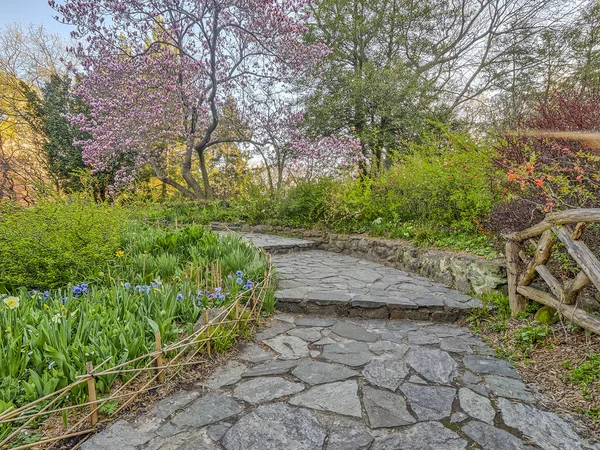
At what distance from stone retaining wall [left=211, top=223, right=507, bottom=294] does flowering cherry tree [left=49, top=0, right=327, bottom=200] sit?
4.37 m

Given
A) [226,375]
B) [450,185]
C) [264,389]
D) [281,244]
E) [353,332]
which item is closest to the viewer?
[264,389]

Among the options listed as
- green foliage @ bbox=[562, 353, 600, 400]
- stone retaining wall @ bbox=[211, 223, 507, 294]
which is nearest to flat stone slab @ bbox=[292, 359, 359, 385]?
green foliage @ bbox=[562, 353, 600, 400]

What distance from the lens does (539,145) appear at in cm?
298

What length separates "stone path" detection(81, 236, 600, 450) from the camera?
1.42 metres

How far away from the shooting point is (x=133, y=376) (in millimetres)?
1548

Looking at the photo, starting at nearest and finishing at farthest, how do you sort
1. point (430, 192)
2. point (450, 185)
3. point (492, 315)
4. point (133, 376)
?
1. point (133, 376)
2. point (492, 315)
3. point (450, 185)
4. point (430, 192)

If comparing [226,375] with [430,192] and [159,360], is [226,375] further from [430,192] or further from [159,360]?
[430,192]

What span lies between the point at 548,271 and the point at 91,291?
3853mm

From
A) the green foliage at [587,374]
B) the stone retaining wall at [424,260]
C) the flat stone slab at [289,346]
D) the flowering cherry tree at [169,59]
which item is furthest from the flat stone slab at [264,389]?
the flowering cherry tree at [169,59]

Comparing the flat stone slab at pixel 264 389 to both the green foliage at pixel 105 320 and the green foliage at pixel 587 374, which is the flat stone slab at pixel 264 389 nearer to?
the green foliage at pixel 105 320

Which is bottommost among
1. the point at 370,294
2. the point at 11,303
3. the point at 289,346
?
the point at 289,346

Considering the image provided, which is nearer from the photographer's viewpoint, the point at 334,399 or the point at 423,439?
the point at 423,439

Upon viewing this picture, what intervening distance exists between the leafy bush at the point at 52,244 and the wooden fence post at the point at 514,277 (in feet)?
12.5

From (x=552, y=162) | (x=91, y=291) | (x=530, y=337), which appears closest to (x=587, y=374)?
(x=530, y=337)
